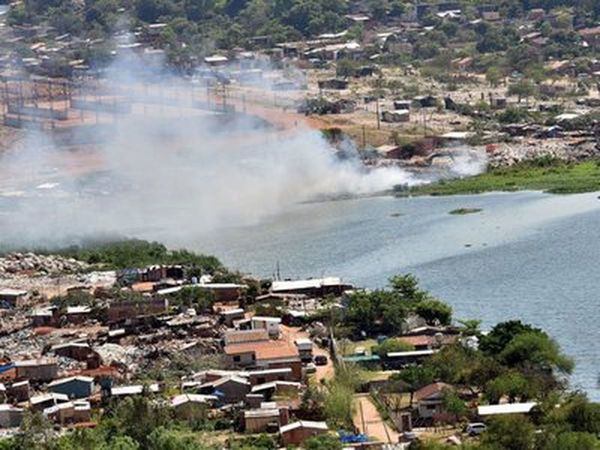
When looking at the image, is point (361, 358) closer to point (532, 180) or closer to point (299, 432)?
point (299, 432)

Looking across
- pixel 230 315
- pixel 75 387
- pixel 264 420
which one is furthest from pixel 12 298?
pixel 264 420

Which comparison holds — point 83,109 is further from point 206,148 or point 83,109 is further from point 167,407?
point 167,407

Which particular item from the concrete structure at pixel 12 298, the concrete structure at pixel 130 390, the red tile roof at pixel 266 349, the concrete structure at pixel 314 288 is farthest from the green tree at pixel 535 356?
the concrete structure at pixel 12 298

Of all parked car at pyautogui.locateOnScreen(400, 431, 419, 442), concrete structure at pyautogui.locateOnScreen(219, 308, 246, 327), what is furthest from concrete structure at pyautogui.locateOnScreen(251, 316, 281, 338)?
parked car at pyautogui.locateOnScreen(400, 431, 419, 442)

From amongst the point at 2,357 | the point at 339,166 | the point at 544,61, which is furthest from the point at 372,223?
the point at 544,61

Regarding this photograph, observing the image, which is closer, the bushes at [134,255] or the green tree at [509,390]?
the green tree at [509,390]

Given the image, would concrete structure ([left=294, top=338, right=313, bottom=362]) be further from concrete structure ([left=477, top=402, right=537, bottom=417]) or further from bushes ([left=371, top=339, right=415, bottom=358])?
concrete structure ([left=477, top=402, right=537, bottom=417])

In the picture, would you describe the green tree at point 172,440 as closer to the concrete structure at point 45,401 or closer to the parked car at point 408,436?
the parked car at point 408,436

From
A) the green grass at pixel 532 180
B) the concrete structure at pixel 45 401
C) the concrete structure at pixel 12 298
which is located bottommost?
the green grass at pixel 532 180
